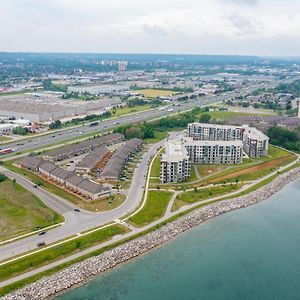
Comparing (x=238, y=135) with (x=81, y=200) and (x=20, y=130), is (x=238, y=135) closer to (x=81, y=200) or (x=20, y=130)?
(x=81, y=200)

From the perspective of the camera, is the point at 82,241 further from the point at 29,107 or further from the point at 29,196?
the point at 29,107

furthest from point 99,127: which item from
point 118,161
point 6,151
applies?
point 118,161

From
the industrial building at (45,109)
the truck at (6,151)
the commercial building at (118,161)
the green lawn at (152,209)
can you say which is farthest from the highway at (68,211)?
the industrial building at (45,109)

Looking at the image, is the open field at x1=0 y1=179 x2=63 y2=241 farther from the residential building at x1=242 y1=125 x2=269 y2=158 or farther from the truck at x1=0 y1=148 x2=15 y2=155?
the residential building at x1=242 y1=125 x2=269 y2=158

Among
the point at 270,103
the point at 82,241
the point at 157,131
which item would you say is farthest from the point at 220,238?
the point at 270,103

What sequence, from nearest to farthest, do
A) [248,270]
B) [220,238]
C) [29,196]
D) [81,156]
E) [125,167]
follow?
[248,270], [220,238], [29,196], [125,167], [81,156]

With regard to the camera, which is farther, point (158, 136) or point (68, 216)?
point (158, 136)
